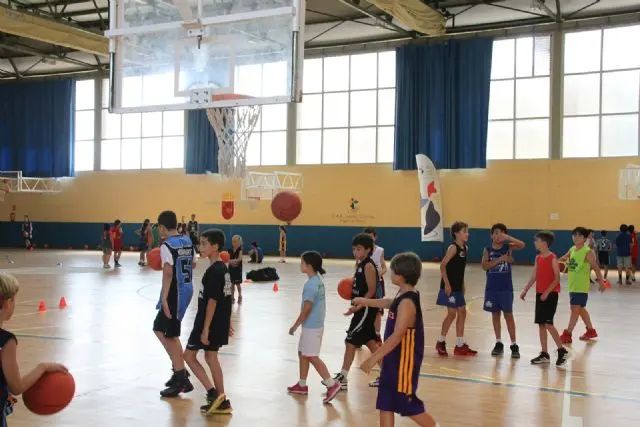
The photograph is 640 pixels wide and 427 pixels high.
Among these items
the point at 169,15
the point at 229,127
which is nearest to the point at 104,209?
the point at 229,127

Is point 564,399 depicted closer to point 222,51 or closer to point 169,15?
point 222,51

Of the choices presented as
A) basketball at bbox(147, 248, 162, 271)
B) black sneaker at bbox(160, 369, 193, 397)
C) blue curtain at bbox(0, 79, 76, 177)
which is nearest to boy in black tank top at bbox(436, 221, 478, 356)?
black sneaker at bbox(160, 369, 193, 397)

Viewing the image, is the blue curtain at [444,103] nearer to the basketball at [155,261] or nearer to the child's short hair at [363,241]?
the basketball at [155,261]

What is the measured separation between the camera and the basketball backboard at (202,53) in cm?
1102

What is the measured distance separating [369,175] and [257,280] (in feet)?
41.2

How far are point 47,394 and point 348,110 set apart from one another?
94.5ft

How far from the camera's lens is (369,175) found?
3169cm

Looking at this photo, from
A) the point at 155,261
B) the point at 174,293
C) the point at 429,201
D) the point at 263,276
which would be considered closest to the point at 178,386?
the point at 174,293

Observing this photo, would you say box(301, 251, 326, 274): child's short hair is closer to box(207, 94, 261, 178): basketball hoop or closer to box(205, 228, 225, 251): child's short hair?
box(205, 228, 225, 251): child's short hair

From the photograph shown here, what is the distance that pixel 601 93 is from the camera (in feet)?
89.8

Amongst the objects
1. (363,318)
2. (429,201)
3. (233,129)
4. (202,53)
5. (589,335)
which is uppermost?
(202,53)

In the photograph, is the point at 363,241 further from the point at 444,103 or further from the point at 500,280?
the point at 444,103

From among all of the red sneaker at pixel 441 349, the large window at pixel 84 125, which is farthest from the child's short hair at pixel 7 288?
the large window at pixel 84 125

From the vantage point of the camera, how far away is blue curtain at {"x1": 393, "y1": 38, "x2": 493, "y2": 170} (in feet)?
95.9
